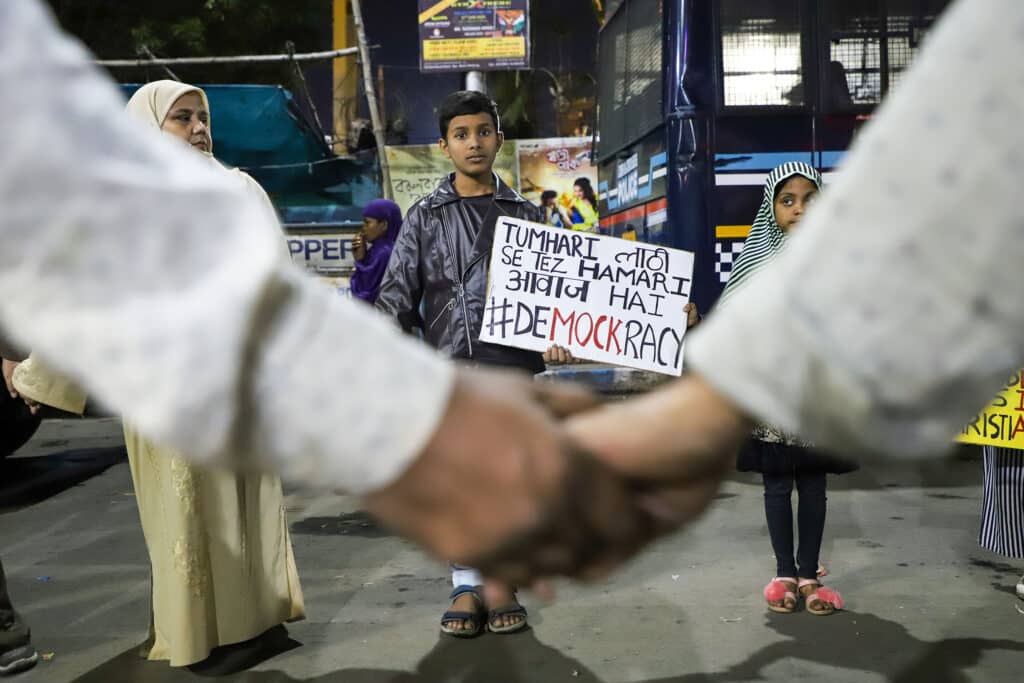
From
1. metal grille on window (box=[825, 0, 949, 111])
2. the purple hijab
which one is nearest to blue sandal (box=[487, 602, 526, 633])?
the purple hijab

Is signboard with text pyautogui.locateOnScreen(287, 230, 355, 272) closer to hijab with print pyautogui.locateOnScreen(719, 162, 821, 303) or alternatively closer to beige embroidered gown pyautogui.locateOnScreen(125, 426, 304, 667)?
hijab with print pyautogui.locateOnScreen(719, 162, 821, 303)

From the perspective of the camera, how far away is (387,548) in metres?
5.16

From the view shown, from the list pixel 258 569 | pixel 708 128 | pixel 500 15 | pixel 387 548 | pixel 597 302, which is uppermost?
pixel 500 15

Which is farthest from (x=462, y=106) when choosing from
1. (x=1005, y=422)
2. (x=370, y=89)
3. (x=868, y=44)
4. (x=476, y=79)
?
(x=370, y=89)

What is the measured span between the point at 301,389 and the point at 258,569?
3041mm

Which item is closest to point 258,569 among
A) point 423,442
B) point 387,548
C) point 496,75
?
point 387,548

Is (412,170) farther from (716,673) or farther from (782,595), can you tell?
(716,673)

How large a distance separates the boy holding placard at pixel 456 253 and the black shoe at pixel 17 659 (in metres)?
1.51

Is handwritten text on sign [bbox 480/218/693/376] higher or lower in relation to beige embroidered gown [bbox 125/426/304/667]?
higher

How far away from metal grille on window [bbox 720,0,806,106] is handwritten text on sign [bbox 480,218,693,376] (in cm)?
246

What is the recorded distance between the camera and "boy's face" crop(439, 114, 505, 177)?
→ 13.4ft

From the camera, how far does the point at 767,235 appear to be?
420 centimetres

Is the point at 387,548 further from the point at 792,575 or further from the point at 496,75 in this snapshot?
the point at 496,75

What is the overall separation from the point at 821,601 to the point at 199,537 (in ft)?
7.51
